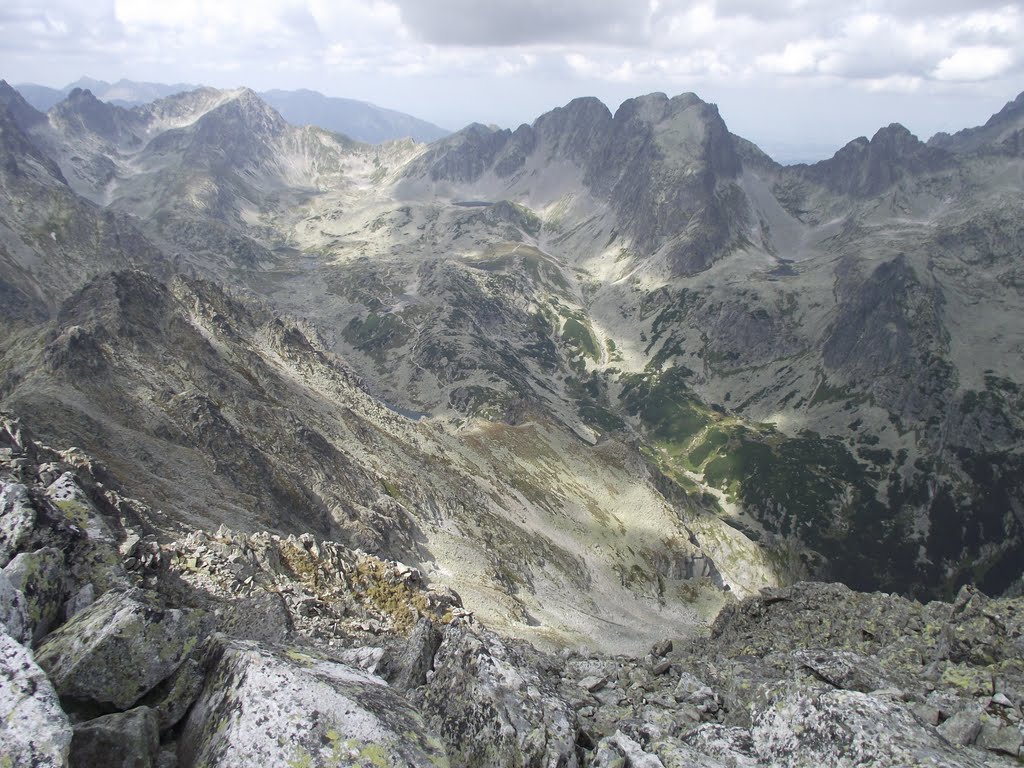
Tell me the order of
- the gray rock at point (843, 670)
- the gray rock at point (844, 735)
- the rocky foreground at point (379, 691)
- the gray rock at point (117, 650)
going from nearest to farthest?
the rocky foreground at point (379, 691) → the gray rock at point (117, 650) → the gray rock at point (844, 735) → the gray rock at point (843, 670)

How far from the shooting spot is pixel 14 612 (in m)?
12.8

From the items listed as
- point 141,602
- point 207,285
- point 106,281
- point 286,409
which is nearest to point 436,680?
point 141,602

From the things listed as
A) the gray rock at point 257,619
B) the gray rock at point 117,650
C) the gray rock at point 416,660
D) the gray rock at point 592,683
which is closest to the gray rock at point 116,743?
the gray rock at point 117,650

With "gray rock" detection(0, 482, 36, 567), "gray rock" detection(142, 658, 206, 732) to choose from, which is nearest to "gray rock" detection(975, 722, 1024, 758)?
"gray rock" detection(142, 658, 206, 732)

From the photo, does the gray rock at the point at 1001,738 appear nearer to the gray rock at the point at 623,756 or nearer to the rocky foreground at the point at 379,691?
the rocky foreground at the point at 379,691

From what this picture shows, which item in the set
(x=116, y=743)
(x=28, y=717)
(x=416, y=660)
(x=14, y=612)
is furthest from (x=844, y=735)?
(x=14, y=612)

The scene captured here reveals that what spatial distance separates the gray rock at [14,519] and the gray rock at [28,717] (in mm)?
5911

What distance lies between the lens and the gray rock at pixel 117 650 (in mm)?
11969

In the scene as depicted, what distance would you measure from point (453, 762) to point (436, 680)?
3.02m

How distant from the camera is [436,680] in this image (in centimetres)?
1786

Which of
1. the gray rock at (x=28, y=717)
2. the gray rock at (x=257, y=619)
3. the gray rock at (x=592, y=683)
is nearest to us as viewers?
the gray rock at (x=28, y=717)

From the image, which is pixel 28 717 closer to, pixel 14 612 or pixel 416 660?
pixel 14 612

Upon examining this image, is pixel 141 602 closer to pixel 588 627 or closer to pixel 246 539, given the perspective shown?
pixel 246 539

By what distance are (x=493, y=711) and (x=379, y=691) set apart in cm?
367
